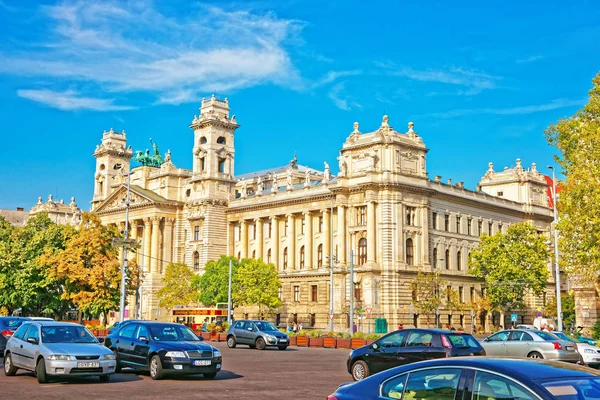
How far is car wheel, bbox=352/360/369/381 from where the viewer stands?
848 inches

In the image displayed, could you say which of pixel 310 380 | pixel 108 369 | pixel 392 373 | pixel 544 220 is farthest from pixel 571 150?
pixel 544 220

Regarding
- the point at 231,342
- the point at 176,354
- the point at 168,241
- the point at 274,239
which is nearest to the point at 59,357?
the point at 176,354

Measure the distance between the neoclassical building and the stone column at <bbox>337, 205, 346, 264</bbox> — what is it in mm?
121

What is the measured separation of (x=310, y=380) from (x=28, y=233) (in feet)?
175

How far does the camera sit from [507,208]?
9138 centimetres

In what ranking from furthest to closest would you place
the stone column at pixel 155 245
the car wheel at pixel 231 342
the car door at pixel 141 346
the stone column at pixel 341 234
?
the stone column at pixel 155 245
the stone column at pixel 341 234
the car wheel at pixel 231 342
the car door at pixel 141 346

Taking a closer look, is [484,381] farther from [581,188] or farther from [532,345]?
[581,188]

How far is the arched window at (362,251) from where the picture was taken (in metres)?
76.9

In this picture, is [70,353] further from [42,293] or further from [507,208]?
[507,208]

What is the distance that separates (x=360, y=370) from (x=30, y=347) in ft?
31.5

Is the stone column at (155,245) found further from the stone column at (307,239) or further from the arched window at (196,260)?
the stone column at (307,239)

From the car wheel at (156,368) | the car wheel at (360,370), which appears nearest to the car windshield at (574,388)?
the car wheel at (360,370)

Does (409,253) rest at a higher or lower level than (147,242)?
lower

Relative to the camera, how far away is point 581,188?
35219mm
